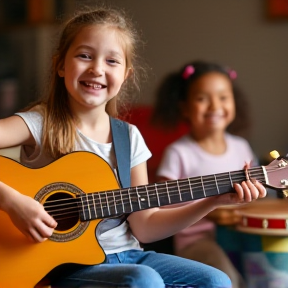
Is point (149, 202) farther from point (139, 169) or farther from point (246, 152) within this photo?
point (246, 152)

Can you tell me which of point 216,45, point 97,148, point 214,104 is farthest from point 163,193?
point 216,45

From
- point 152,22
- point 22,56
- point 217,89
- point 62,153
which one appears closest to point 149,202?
point 62,153

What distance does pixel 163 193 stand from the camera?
122 centimetres

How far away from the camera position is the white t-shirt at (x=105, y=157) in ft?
4.28

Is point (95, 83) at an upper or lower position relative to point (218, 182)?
upper

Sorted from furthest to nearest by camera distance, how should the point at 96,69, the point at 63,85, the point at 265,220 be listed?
the point at 265,220, the point at 63,85, the point at 96,69

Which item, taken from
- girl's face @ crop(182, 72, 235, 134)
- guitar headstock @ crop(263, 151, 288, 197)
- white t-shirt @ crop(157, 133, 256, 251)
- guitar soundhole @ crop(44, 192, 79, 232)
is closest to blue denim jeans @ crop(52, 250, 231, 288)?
guitar soundhole @ crop(44, 192, 79, 232)

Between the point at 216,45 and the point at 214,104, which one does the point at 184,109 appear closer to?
the point at 214,104

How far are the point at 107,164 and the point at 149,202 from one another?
0.42ft

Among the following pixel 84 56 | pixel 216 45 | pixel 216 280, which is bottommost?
pixel 216 280

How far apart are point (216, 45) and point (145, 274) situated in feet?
5.43

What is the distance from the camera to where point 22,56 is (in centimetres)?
282

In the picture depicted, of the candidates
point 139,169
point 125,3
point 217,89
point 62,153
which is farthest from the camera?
point 125,3

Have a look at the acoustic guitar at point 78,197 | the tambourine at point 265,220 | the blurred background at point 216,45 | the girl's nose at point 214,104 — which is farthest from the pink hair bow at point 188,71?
the acoustic guitar at point 78,197
